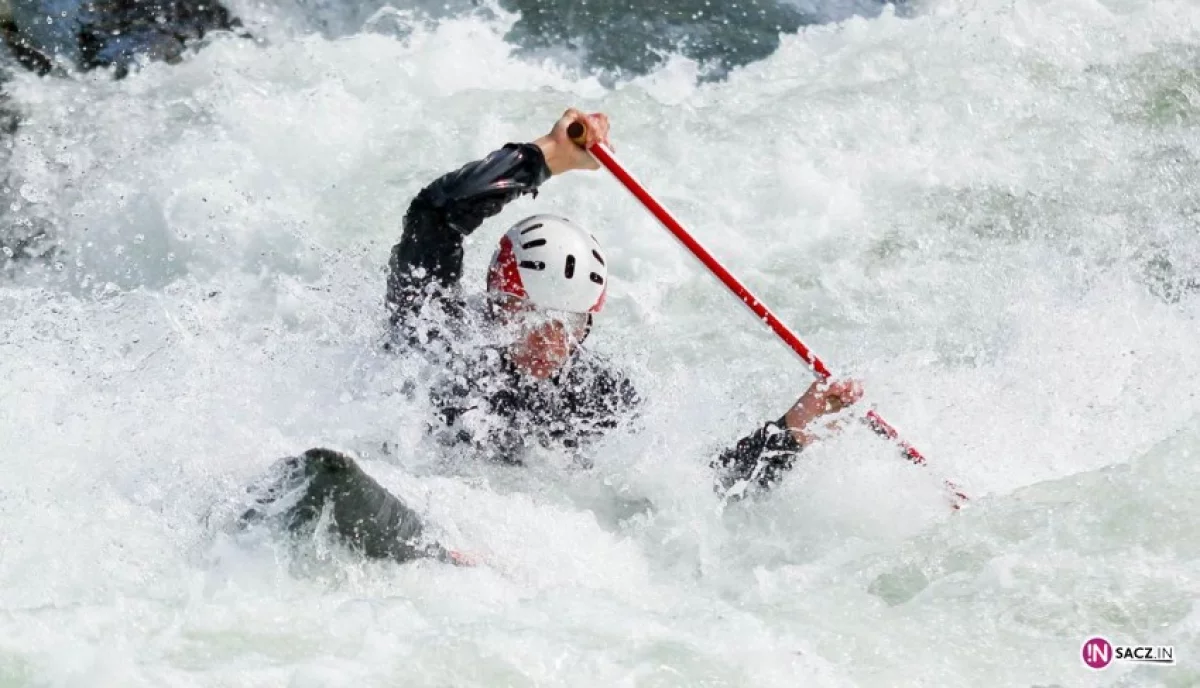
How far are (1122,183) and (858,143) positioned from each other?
171 cm

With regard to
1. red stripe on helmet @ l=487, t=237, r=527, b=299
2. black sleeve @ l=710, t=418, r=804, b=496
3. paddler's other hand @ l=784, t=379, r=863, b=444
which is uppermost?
red stripe on helmet @ l=487, t=237, r=527, b=299

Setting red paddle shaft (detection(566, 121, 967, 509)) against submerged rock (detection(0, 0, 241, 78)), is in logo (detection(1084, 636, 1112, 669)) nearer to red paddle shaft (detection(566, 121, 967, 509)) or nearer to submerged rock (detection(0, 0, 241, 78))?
red paddle shaft (detection(566, 121, 967, 509))

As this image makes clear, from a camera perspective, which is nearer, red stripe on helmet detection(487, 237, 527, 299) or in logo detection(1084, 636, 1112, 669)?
in logo detection(1084, 636, 1112, 669)

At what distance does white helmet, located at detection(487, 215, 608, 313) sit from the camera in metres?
5.21

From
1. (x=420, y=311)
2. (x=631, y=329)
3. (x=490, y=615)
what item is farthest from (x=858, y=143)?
(x=490, y=615)

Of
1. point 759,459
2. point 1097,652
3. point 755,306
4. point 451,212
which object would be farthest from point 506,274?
point 1097,652

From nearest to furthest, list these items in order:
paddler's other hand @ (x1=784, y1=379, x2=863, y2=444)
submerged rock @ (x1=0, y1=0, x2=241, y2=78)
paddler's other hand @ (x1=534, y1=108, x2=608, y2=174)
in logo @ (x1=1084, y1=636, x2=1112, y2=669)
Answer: in logo @ (x1=1084, y1=636, x2=1112, y2=669), paddler's other hand @ (x1=534, y1=108, x2=608, y2=174), paddler's other hand @ (x1=784, y1=379, x2=863, y2=444), submerged rock @ (x1=0, y1=0, x2=241, y2=78)

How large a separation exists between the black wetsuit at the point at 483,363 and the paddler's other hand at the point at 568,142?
47 millimetres

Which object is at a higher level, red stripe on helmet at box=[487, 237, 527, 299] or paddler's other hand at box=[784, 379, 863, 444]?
red stripe on helmet at box=[487, 237, 527, 299]

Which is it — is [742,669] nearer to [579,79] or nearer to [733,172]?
[733,172]

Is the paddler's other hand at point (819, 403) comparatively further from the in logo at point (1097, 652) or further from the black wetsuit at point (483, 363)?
the in logo at point (1097, 652)

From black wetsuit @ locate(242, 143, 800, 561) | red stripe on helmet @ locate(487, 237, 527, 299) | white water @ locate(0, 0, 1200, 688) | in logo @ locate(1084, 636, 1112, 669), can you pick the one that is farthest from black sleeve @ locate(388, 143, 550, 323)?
in logo @ locate(1084, 636, 1112, 669)

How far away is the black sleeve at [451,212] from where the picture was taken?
Result: 17.0 feet

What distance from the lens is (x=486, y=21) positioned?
416 inches
